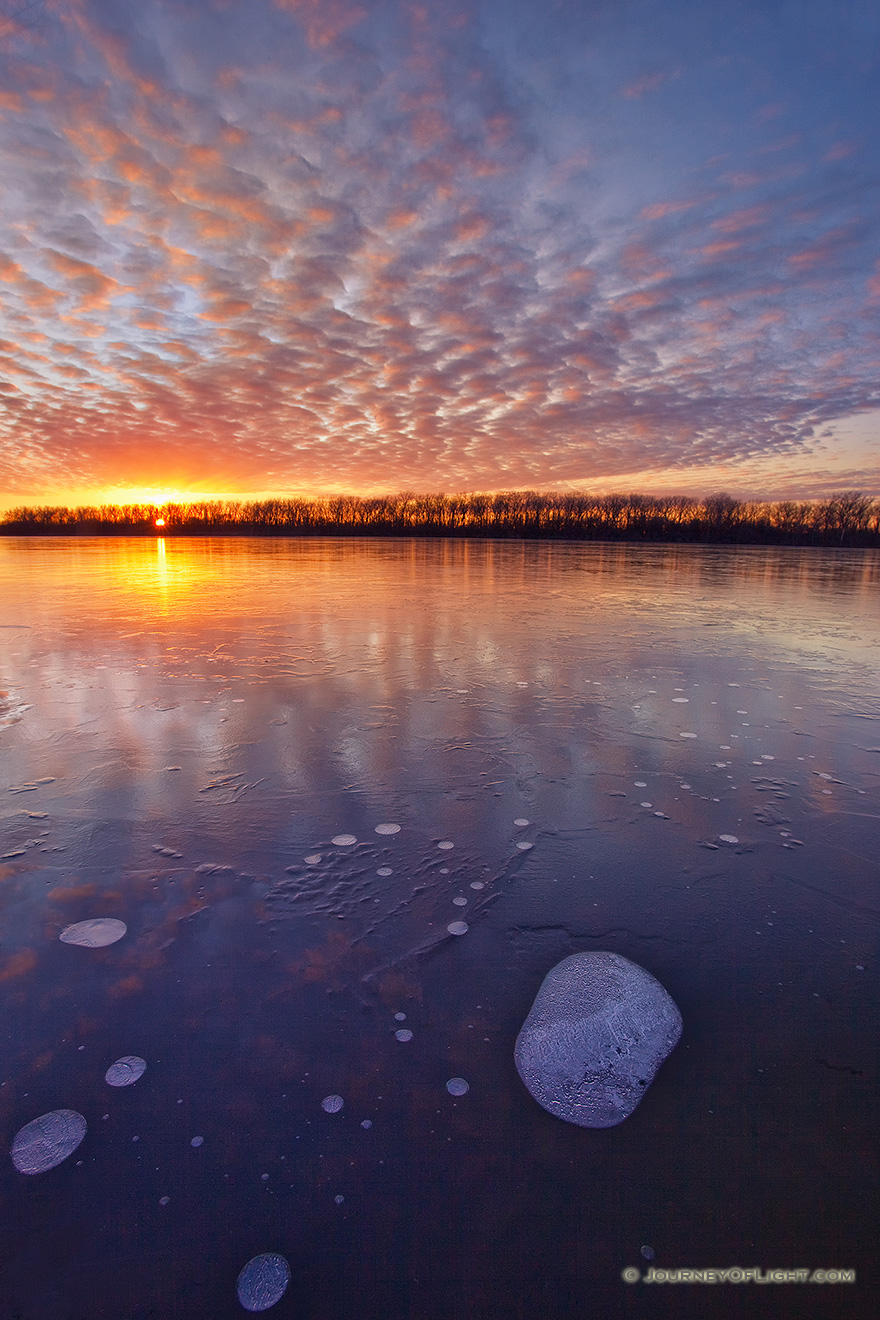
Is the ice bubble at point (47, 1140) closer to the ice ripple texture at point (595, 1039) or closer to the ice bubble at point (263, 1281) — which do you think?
the ice bubble at point (263, 1281)

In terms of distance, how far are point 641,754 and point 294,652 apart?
4710 millimetres

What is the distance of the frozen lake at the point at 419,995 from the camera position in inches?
57.4

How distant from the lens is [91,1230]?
148cm

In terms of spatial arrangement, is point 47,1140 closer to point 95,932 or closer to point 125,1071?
A: point 125,1071

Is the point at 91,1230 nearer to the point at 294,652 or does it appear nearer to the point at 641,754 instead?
the point at 641,754

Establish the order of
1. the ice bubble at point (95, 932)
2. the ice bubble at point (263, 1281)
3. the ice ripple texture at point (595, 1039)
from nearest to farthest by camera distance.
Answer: the ice bubble at point (263, 1281) → the ice ripple texture at point (595, 1039) → the ice bubble at point (95, 932)

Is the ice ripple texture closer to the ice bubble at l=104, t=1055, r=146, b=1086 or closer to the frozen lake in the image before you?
the frozen lake

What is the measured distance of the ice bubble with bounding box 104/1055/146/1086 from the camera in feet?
6.12

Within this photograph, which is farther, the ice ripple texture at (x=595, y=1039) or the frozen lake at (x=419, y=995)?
the ice ripple texture at (x=595, y=1039)

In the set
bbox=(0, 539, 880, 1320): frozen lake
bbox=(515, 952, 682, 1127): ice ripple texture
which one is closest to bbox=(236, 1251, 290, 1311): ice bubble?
bbox=(0, 539, 880, 1320): frozen lake

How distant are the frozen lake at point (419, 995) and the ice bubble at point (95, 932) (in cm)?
3

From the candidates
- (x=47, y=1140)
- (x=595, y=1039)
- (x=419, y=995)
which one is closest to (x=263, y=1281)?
(x=47, y=1140)

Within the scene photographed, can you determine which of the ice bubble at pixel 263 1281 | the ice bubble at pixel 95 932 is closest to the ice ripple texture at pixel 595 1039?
the ice bubble at pixel 263 1281

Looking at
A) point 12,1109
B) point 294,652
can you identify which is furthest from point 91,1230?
point 294,652
